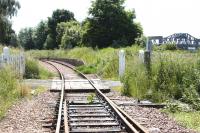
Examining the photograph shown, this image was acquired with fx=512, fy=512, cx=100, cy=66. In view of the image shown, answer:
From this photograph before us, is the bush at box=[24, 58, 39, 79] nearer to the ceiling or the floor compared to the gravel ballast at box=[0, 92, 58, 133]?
nearer to the ceiling

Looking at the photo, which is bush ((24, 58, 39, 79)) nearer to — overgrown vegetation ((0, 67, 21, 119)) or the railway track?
overgrown vegetation ((0, 67, 21, 119))

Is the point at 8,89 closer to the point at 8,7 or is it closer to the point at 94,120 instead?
the point at 94,120

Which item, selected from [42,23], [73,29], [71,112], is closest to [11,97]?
[71,112]

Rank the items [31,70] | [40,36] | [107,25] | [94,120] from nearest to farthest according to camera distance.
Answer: [94,120] < [31,70] < [107,25] < [40,36]

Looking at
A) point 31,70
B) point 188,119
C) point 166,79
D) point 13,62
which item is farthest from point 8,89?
point 31,70

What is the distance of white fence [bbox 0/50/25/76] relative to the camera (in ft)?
64.2

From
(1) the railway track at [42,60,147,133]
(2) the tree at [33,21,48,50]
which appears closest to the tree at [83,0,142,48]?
(1) the railway track at [42,60,147,133]

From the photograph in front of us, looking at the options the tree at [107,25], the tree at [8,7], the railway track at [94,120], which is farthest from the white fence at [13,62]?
the tree at [8,7]

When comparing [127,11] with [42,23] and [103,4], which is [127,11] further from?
[42,23]

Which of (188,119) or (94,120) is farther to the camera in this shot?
(188,119)

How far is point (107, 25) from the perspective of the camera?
67.4 meters

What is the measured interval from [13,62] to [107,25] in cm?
4533

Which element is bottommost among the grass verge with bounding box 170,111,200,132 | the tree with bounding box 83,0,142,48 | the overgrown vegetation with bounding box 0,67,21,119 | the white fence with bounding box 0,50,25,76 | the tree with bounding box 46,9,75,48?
the grass verge with bounding box 170,111,200,132

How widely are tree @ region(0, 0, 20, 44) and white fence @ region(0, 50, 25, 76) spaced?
42.1 m
